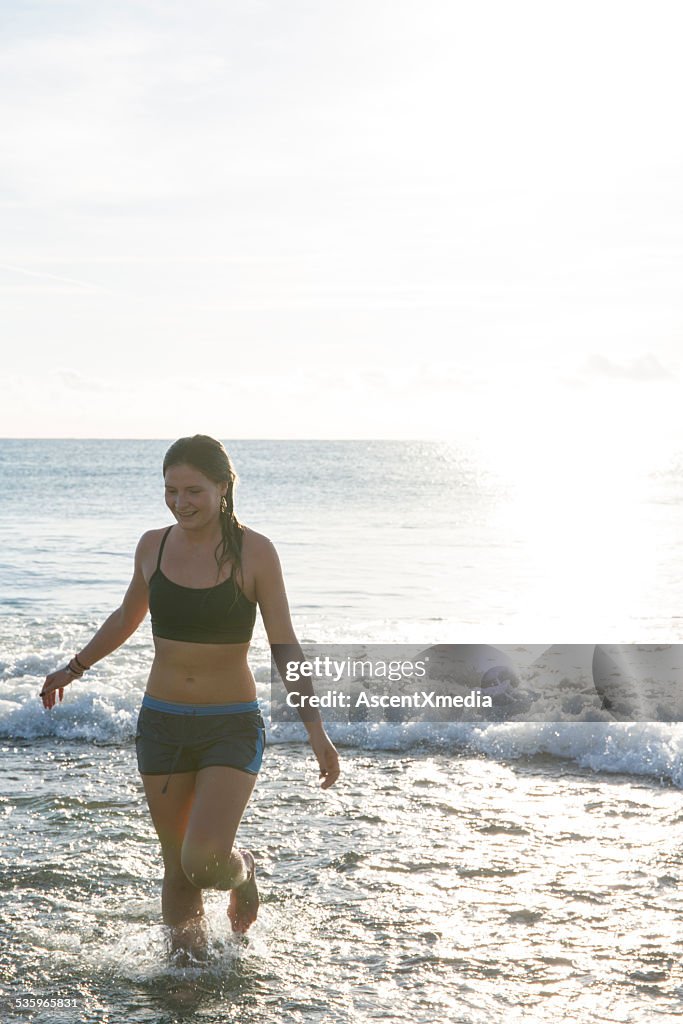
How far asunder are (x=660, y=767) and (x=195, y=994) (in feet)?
14.6

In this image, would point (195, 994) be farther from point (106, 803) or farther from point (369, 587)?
point (369, 587)

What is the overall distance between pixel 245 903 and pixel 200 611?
62.0 inches

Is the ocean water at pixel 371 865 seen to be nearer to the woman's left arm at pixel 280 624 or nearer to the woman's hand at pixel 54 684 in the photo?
the woman's left arm at pixel 280 624

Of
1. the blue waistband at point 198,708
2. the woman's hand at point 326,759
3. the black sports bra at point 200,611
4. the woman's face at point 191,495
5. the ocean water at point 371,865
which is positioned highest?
the woman's face at point 191,495

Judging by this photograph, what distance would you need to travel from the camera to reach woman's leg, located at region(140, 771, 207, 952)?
4.37 meters

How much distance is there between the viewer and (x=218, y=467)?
13.9ft

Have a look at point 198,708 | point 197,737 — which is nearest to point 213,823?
point 197,737

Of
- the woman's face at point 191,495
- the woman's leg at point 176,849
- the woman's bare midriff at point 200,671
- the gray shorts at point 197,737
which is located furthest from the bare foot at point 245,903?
the woman's face at point 191,495

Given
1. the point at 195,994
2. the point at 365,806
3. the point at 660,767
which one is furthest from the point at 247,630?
the point at 660,767

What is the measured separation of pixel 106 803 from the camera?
717 cm

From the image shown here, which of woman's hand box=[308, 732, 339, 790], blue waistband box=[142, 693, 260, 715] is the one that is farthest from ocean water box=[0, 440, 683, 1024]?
blue waistband box=[142, 693, 260, 715]

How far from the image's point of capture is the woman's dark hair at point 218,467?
4195 millimetres

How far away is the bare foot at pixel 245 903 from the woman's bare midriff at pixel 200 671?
0.97m

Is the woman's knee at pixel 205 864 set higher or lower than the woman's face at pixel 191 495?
lower
